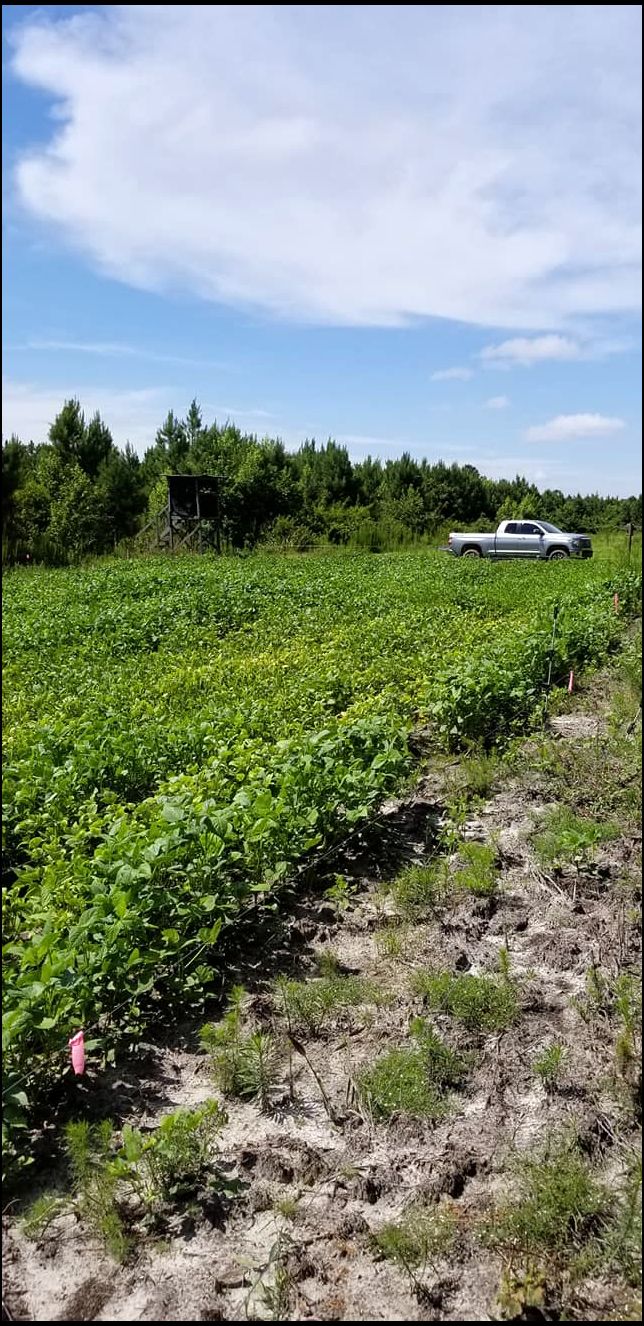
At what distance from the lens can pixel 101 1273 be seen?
6.70ft

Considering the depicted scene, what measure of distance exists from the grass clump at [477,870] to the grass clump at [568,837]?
249 millimetres

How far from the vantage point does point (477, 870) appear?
3826mm

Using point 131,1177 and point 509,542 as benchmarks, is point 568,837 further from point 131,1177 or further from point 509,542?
point 509,542

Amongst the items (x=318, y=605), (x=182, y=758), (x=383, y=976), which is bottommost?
(x=383, y=976)

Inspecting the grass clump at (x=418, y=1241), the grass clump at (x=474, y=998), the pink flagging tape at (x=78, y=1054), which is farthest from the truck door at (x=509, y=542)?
the grass clump at (x=418, y=1241)

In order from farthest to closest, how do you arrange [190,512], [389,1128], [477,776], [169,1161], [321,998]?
1. [190,512]
2. [477,776]
3. [321,998]
4. [389,1128]
5. [169,1161]

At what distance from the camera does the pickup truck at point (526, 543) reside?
2489cm

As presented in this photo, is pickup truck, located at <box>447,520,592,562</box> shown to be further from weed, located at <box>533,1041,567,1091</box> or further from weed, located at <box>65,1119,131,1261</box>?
weed, located at <box>65,1119,131,1261</box>

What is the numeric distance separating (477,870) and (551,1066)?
4.16ft

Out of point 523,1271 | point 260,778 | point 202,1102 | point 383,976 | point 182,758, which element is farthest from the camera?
point 182,758

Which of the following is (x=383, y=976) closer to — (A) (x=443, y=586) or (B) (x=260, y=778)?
(B) (x=260, y=778)

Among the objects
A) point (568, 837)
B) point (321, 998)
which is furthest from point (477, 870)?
Answer: point (321, 998)

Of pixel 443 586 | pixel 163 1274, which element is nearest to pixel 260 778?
pixel 163 1274

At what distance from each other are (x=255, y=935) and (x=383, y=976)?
62 cm
